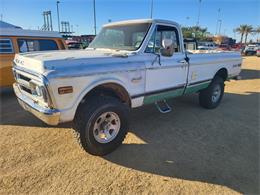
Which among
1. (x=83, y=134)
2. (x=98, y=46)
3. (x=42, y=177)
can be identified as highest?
(x=98, y=46)

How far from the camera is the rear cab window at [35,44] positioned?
22.7ft

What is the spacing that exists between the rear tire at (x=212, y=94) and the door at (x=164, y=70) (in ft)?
4.37

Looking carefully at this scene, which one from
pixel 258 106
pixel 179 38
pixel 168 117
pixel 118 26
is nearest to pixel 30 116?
pixel 118 26

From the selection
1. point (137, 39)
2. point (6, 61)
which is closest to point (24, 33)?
point (6, 61)

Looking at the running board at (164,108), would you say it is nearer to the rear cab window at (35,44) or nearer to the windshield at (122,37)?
the windshield at (122,37)

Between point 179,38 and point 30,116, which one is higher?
point 179,38

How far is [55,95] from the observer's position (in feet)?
9.05

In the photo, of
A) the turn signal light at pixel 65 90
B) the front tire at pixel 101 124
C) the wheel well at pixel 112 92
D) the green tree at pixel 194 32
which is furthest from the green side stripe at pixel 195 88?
the green tree at pixel 194 32

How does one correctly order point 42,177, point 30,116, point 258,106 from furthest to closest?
1. point 258,106
2. point 30,116
3. point 42,177

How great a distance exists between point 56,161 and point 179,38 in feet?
11.4

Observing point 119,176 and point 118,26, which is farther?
point 118,26

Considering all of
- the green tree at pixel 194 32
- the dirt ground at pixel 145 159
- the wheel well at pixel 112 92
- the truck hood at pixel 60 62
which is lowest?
the dirt ground at pixel 145 159

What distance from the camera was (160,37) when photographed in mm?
4234

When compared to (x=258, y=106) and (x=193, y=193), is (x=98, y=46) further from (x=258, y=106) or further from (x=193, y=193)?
(x=258, y=106)
